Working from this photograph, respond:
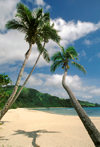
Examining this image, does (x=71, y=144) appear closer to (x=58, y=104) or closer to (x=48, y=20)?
(x=48, y=20)

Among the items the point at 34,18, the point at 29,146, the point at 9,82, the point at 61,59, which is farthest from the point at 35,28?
the point at 29,146

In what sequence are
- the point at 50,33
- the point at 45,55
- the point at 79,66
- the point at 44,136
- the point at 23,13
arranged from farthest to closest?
1. the point at 79,66
2. the point at 45,55
3. the point at 50,33
4. the point at 23,13
5. the point at 44,136

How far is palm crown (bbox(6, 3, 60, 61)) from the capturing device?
8.18 m

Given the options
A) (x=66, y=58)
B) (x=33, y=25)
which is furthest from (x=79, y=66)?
(x=33, y=25)

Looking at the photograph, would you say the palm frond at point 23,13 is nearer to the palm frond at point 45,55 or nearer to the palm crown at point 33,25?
the palm crown at point 33,25

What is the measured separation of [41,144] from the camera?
6227 millimetres

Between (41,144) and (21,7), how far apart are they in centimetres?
912

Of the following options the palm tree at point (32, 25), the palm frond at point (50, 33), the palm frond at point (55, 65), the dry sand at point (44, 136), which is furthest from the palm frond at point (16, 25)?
the dry sand at point (44, 136)

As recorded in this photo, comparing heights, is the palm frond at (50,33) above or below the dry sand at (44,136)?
above

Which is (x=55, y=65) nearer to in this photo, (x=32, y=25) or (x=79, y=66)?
(x=79, y=66)

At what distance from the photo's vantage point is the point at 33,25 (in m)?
8.37

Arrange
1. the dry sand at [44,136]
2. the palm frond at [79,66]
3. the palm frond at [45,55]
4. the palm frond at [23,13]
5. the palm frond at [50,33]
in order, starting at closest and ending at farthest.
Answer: the dry sand at [44,136] → the palm frond at [23,13] → the palm frond at [50,33] → the palm frond at [45,55] → the palm frond at [79,66]

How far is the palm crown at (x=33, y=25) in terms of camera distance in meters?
8.18

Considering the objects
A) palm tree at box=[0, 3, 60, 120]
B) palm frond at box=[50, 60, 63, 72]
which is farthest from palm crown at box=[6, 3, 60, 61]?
palm frond at box=[50, 60, 63, 72]
